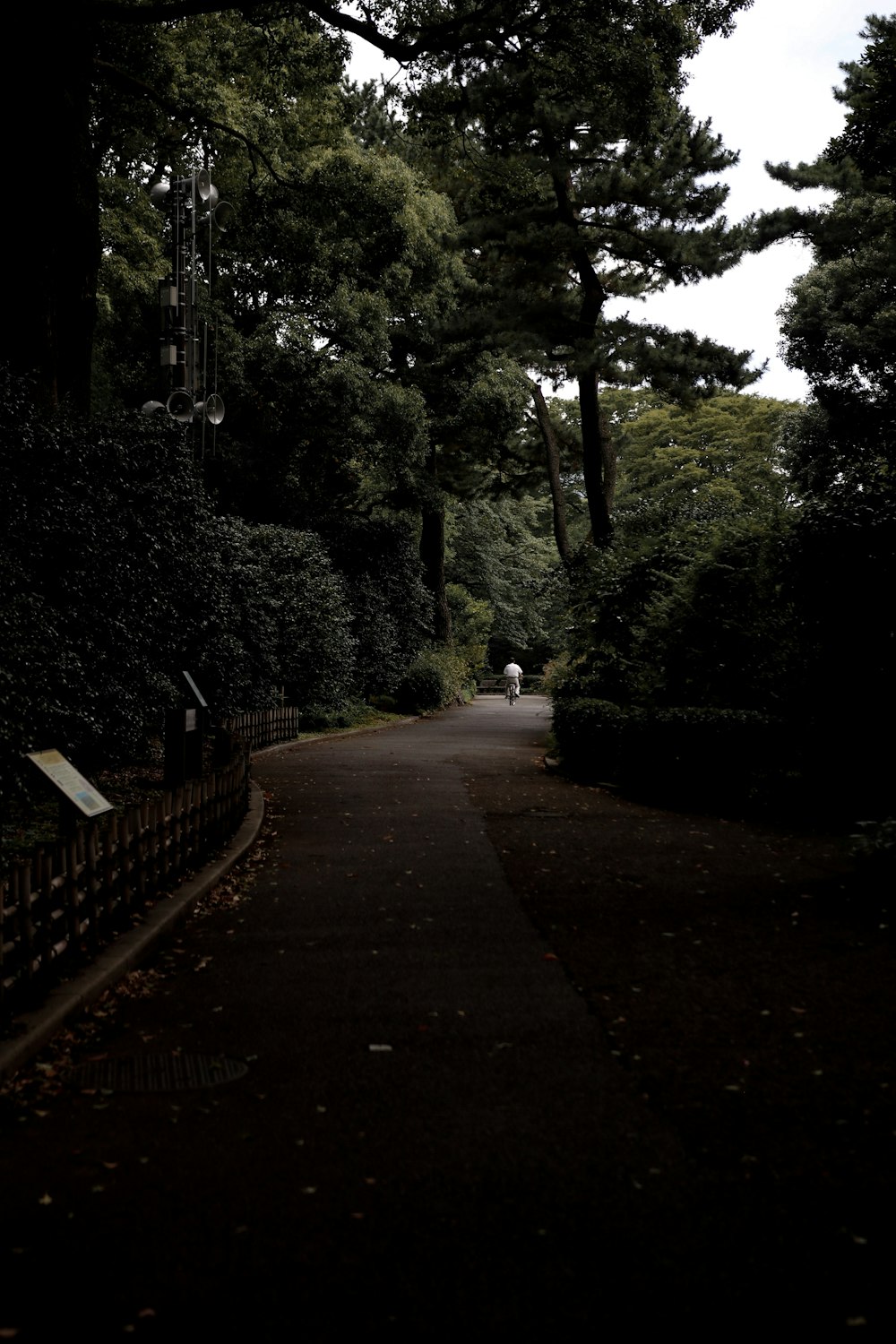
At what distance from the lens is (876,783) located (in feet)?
40.4

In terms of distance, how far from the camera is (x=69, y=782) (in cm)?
673

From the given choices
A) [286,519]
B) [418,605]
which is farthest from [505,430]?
[286,519]

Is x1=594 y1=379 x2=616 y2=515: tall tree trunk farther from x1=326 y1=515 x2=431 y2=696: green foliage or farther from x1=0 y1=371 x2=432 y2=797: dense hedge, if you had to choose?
x1=0 y1=371 x2=432 y2=797: dense hedge

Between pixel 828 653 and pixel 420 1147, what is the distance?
7616mm

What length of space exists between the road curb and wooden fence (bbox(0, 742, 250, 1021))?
3.8 inches

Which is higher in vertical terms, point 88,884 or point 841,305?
point 841,305

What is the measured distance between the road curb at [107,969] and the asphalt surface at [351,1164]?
177 mm

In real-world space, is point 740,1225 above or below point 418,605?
below

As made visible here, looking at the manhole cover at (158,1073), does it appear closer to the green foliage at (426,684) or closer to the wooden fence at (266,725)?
the wooden fence at (266,725)

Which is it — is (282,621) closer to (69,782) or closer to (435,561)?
(69,782)

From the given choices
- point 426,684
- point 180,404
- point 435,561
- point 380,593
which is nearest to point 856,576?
point 180,404

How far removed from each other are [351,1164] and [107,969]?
2690 mm

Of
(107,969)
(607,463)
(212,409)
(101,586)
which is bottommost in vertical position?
(107,969)

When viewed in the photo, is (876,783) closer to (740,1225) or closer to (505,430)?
(740,1225)
